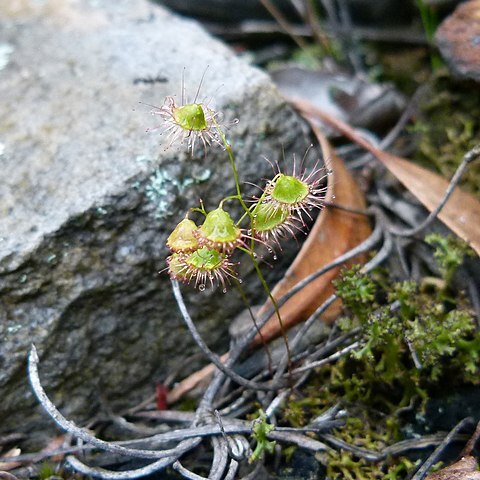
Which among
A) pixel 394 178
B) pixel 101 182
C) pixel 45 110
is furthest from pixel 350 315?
pixel 45 110

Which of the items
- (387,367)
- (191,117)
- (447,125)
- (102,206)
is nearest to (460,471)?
(387,367)

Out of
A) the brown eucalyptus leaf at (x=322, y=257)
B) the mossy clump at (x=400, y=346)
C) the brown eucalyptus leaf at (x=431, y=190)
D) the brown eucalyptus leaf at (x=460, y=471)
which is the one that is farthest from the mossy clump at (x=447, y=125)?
the brown eucalyptus leaf at (x=460, y=471)

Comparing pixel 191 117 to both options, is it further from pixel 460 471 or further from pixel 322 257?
pixel 460 471

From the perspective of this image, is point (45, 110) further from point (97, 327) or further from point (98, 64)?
point (97, 327)

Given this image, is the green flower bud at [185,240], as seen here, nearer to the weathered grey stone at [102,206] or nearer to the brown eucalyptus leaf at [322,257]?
the weathered grey stone at [102,206]

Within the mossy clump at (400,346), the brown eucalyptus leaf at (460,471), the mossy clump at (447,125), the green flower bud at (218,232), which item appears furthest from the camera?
the mossy clump at (447,125)
